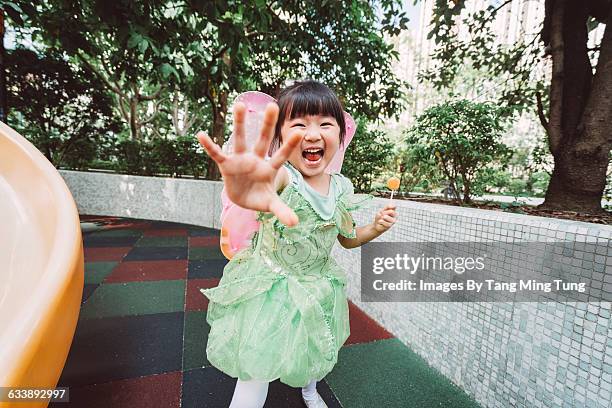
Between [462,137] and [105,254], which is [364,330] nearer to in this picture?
[462,137]

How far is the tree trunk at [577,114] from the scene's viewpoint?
222cm

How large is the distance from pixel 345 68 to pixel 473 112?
6.58 feet

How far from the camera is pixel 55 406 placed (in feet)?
4.83

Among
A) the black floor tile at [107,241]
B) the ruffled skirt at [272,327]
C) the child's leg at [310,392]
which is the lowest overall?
the black floor tile at [107,241]

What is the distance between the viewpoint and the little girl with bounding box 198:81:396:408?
42.6 inches

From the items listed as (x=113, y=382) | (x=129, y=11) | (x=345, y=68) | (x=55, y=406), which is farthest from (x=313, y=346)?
(x=345, y=68)

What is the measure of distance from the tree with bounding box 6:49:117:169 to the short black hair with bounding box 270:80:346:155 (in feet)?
24.3

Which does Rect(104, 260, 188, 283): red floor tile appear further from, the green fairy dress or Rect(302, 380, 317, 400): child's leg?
the green fairy dress

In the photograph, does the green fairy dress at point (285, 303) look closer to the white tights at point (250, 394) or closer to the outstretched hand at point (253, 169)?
the white tights at point (250, 394)

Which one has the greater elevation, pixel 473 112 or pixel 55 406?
pixel 473 112

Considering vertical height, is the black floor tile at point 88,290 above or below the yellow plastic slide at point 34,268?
below

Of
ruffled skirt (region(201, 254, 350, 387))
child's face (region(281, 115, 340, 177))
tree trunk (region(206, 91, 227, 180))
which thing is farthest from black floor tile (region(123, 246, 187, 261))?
child's face (region(281, 115, 340, 177))

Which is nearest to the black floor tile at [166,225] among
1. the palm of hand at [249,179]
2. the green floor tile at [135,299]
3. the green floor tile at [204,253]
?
the green floor tile at [204,253]

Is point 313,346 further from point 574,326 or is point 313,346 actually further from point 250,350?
point 574,326
